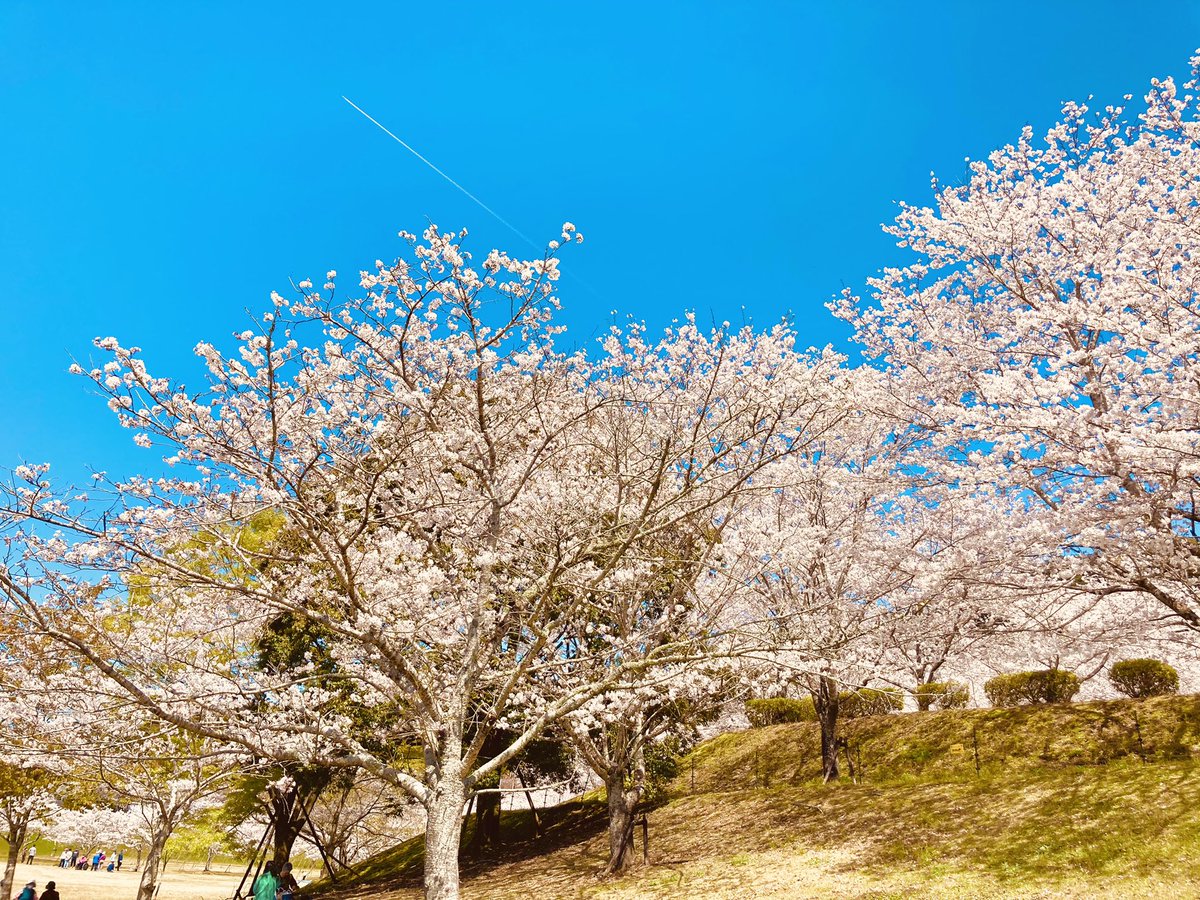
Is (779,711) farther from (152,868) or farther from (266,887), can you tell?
(152,868)

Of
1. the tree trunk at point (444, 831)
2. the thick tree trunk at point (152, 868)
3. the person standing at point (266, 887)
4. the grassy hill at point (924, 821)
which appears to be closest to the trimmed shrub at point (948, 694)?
the grassy hill at point (924, 821)

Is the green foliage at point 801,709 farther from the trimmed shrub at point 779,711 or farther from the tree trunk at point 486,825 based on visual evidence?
the tree trunk at point 486,825

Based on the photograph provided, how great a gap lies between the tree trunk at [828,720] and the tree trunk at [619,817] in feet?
15.4

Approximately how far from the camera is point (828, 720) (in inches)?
613

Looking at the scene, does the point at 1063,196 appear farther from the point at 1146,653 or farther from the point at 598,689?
the point at 1146,653

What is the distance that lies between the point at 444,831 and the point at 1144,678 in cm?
1457

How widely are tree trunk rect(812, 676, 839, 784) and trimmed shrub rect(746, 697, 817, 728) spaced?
356cm

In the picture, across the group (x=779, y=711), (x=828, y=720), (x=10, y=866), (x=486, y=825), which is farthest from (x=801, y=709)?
(x=10, y=866)

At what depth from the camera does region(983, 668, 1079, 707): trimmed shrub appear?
50.0ft

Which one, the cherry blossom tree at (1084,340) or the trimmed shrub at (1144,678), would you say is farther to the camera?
the trimmed shrub at (1144,678)

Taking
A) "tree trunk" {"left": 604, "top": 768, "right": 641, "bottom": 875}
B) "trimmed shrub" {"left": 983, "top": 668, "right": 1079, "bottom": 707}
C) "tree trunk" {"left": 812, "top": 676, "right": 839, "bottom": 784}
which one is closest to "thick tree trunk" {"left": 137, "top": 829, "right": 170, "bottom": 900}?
"tree trunk" {"left": 604, "top": 768, "right": 641, "bottom": 875}

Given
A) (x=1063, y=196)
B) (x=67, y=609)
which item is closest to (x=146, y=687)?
(x=67, y=609)

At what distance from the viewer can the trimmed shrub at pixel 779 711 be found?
19641 millimetres

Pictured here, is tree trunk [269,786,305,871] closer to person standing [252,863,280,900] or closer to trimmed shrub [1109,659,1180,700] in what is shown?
person standing [252,863,280,900]
